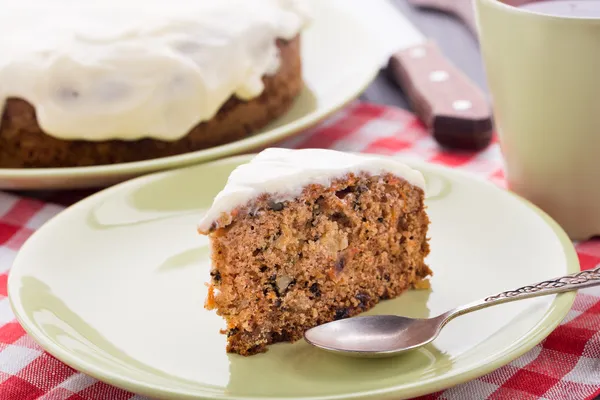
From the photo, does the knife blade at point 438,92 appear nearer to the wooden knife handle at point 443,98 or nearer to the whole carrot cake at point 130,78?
the wooden knife handle at point 443,98

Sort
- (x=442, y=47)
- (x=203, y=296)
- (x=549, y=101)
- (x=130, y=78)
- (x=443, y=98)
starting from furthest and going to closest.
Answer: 1. (x=442, y=47)
2. (x=443, y=98)
3. (x=130, y=78)
4. (x=549, y=101)
5. (x=203, y=296)

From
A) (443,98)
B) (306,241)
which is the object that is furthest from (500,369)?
(443,98)

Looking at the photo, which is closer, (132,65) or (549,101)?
(549,101)

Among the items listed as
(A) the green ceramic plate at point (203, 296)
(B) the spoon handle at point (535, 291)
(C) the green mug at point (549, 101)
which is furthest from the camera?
(C) the green mug at point (549, 101)

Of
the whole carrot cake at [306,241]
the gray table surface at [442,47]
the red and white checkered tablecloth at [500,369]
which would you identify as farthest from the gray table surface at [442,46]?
the whole carrot cake at [306,241]

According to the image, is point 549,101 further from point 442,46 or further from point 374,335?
point 442,46

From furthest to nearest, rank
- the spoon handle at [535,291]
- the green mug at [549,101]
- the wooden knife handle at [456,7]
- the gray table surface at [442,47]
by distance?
the wooden knife handle at [456,7] < the gray table surface at [442,47] < the green mug at [549,101] < the spoon handle at [535,291]

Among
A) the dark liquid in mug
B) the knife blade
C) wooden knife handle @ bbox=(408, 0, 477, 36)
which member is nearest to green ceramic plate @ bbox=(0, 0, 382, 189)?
the knife blade
